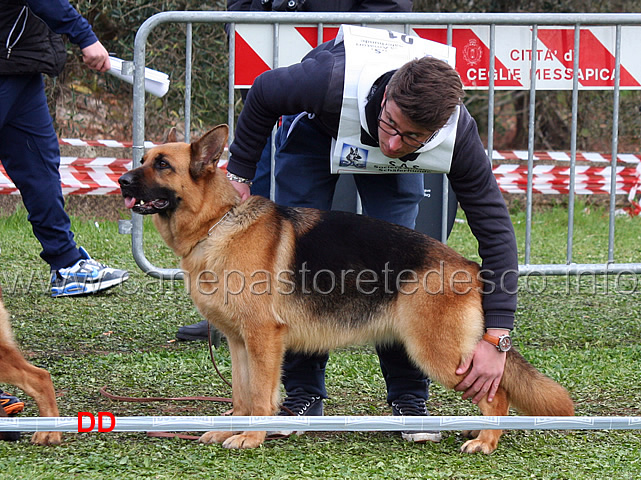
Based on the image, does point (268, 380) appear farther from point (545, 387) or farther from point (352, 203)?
point (352, 203)

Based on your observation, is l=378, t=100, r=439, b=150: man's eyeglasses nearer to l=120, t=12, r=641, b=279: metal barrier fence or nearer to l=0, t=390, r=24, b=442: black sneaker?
l=120, t=12, r=641, b=279: metal barrier fence

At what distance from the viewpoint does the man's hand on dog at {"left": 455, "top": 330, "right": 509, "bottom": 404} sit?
3074 mm

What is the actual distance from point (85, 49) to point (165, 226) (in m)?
2.12

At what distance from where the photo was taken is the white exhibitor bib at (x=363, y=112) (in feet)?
10.1

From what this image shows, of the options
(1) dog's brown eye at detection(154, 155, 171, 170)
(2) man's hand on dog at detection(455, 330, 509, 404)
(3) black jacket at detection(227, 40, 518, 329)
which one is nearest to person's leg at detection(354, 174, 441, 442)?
(2) man's hand on dog at detection(455, 330, 509, 404)

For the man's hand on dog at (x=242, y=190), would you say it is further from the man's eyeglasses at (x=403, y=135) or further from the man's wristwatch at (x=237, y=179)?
the man's eyeglasses at (x=403, y=135)

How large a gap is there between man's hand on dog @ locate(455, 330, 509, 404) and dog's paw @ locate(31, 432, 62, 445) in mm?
1564

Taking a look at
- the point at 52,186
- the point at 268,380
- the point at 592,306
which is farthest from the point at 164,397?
the point at 592,306

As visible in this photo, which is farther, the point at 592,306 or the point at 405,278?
the point at 592,306

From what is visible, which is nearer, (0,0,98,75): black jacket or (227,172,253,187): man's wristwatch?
(227,172,253,187): man's wristwatch

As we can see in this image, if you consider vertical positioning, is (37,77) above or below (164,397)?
above

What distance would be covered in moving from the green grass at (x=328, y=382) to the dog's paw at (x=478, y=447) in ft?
0.11

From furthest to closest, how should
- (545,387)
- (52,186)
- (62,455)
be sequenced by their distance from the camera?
A: (52,186) → (545,387) → (62,455)

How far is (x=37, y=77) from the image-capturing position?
521 cm
